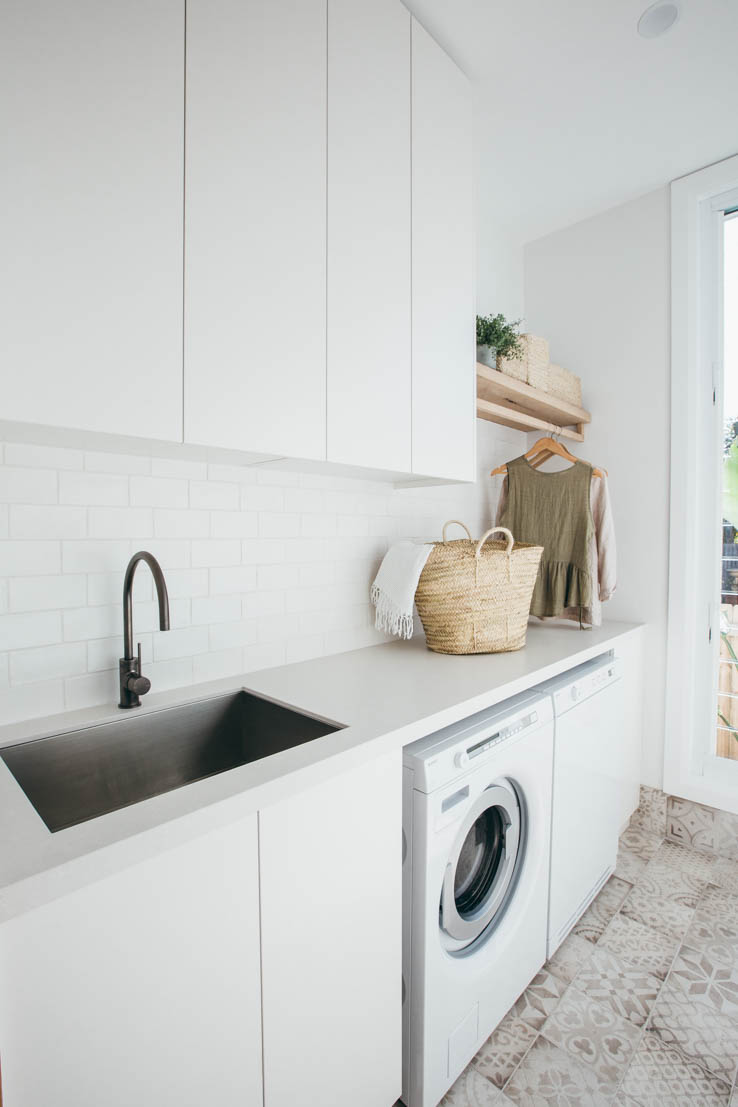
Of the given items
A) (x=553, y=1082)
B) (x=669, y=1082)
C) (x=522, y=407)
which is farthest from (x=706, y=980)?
(x=522, y=407)

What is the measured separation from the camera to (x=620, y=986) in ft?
5.17

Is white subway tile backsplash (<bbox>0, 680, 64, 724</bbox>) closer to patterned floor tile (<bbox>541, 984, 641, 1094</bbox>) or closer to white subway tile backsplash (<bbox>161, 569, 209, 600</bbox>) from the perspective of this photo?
white subway tile backsplash (<bbox>161, 569, 209, 600</bbox>)

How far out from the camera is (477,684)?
145 cm

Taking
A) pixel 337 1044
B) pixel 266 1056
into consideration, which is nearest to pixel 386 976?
pixel 337 1044

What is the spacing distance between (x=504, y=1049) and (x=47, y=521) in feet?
5.60

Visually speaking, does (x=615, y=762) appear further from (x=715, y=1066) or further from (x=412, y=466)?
(x=412, y=466)

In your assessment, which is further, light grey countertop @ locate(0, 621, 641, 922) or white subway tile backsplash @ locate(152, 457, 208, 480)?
white subway tile backsplash @ locate(152, 457, 208, 480)

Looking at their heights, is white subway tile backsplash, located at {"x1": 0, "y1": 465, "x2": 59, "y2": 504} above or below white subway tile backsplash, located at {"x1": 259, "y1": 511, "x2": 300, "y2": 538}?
above

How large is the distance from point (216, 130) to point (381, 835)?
4.73ft

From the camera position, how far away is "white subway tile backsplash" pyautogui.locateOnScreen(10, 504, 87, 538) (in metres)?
1.15

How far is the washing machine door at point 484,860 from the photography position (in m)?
1.31

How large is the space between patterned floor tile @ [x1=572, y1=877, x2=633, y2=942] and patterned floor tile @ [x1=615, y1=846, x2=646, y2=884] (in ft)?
0.12

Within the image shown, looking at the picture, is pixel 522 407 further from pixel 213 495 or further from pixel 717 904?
pixel 717 904

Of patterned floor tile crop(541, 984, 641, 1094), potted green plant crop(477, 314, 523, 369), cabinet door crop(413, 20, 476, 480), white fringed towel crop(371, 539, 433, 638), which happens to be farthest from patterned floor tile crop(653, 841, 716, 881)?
potted green plant crop(477, 314, 523, 369)
